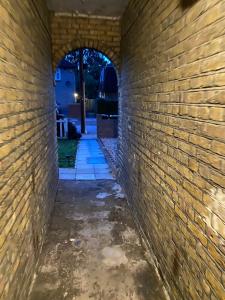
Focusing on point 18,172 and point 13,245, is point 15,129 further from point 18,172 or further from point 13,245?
point 13,245

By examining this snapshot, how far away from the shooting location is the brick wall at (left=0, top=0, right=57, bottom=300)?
1.76 m

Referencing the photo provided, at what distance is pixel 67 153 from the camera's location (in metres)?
9.05

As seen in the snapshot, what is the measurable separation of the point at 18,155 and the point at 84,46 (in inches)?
165

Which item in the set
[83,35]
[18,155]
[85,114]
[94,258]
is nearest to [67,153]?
[83,35]

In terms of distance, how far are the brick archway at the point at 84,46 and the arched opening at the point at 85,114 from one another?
0.40 ft

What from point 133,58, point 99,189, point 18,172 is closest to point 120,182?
point 99,189

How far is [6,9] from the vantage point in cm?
191

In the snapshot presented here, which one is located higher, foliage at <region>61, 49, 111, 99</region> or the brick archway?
foliage at <region>61, 49, 111, 99</region>

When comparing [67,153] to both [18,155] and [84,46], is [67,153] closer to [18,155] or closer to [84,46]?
[84,46]

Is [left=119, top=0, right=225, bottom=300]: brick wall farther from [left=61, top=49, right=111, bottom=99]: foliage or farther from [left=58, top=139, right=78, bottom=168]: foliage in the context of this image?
[left=61, top=49, right=111, bottom=99]: foliage

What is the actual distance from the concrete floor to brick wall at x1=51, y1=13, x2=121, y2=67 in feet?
10.8

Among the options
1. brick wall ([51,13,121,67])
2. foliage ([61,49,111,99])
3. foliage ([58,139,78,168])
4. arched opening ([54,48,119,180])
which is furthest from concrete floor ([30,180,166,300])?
foliage ([61,49,111,99])

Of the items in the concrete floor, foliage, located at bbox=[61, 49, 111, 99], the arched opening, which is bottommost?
the concrete floor

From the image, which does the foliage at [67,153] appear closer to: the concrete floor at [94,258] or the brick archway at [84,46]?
the concrete floor at [94,258]
